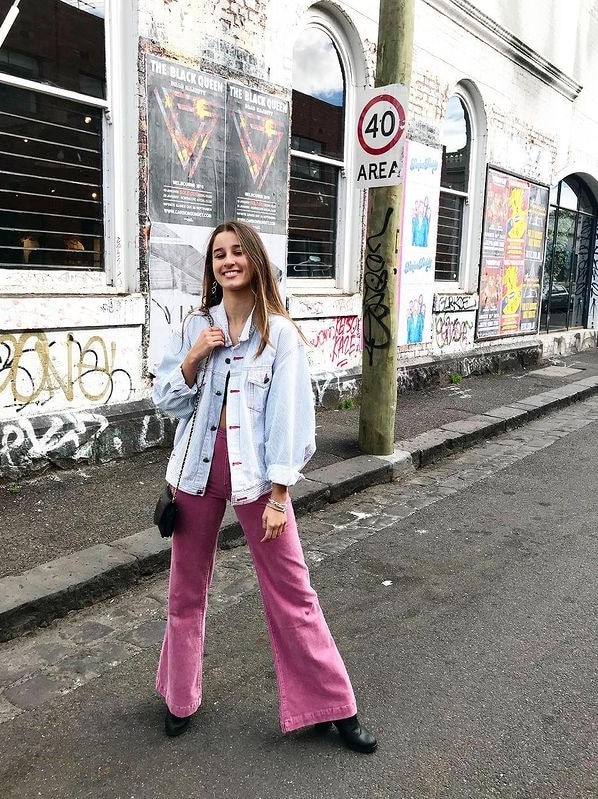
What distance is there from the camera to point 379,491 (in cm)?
592

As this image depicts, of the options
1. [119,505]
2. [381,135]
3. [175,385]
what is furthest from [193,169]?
[175,385]

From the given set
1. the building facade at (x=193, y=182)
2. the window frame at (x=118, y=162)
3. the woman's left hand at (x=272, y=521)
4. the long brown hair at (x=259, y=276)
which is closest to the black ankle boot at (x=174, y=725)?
the woman's left hand at (x=272, y=521)

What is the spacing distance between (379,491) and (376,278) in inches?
72.5

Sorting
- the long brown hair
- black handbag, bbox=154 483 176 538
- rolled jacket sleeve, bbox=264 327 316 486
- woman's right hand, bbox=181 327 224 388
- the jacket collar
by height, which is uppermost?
the long brown hair

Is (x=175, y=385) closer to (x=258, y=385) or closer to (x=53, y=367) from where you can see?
(x=258, y=385)

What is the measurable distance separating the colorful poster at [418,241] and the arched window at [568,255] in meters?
5.08

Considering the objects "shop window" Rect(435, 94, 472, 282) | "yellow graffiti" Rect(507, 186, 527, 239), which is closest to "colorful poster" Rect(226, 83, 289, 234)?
"shop window" Rect(435, 94, 472, 282)

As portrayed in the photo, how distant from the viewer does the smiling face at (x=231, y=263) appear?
8.11 ft

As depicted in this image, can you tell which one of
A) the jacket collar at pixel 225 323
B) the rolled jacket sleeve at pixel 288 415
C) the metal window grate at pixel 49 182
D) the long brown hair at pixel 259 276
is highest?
the metal window grate at pixel 49 182

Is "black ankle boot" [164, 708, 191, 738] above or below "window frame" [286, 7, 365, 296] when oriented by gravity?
below

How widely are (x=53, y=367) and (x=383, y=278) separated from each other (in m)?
2.82

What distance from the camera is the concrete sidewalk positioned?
3.69 metres

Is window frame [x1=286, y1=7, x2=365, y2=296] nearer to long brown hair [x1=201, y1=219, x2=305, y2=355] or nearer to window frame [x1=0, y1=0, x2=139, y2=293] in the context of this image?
window frame [x1=0, y1=0, x2=139, y2=293]

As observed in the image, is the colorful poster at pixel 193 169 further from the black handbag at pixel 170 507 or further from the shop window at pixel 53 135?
the black handbag at pixel 170 507
